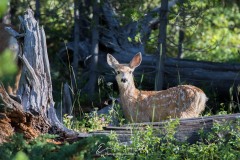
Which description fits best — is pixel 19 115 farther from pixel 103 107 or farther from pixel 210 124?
pixel 103 107

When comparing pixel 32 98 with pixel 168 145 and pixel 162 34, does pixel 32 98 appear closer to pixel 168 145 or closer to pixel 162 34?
pixel 168 145

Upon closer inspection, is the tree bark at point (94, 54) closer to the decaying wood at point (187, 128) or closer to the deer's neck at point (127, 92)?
the deer's neck at point (127, 92)

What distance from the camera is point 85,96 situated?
1212 centimetres

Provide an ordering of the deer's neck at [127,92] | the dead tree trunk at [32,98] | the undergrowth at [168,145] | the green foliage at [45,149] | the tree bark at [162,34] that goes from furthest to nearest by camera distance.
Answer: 1. the tree bark at [162,34]
2. the deer's neck at [127,92]
3. the dead tree trunk at [32,98]
4. the undergrowth at [168,145]
5. the green foliage at [45,149]

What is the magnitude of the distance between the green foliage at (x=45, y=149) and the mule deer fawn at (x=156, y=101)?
8.46ft

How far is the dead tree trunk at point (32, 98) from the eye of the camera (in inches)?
288

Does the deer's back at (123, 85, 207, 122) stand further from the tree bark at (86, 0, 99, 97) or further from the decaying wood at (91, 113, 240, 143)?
the tree bark at (86, 0, 99, 97)

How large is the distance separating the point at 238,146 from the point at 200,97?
7.34 ft

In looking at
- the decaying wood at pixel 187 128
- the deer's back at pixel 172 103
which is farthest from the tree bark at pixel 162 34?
the decaying wood at pixel 187 128

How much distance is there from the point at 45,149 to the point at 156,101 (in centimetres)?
339

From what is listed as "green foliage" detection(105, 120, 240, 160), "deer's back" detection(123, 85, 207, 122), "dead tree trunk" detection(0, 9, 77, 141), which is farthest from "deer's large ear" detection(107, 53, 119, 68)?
"green foliage" detection(105, 120, 240, 160)

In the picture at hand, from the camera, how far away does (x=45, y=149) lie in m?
6.32

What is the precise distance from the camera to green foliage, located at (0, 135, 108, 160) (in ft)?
20.0

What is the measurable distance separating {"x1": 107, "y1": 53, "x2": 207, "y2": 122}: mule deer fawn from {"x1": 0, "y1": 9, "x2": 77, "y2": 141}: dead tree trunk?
164 centimetres
